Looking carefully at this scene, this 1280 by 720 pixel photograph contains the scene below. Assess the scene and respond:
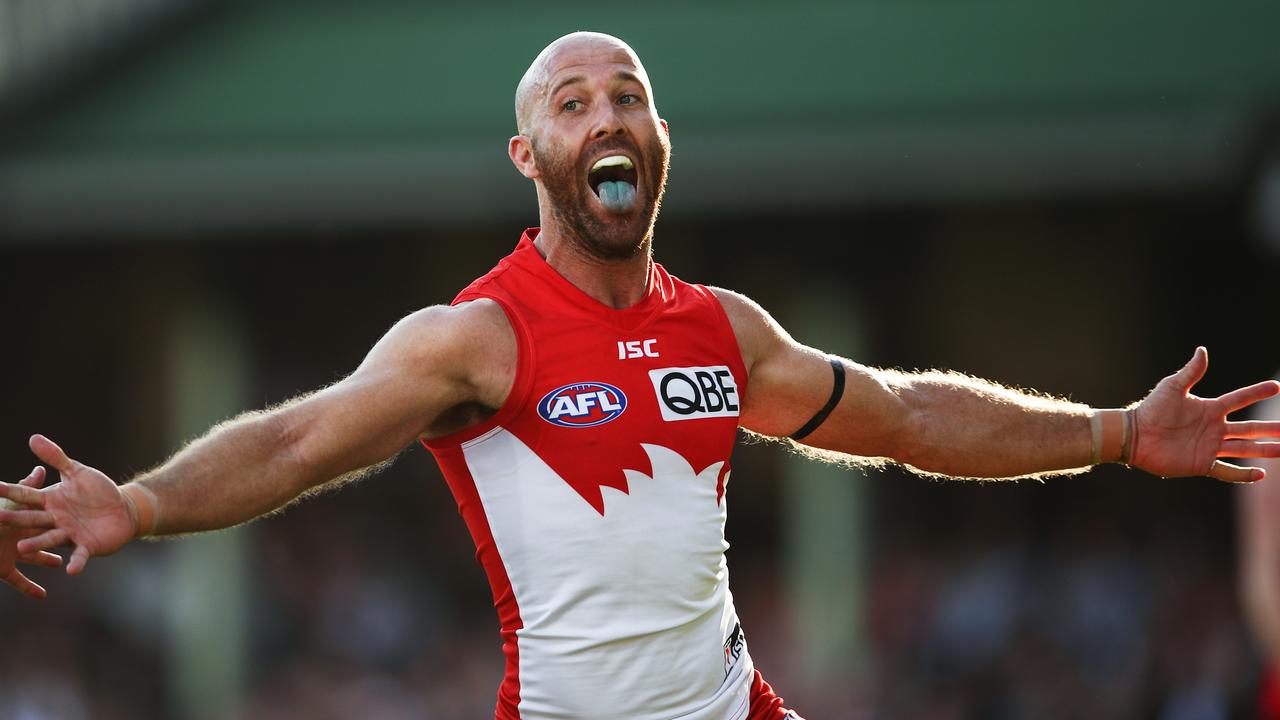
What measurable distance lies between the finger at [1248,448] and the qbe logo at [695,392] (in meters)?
1.71

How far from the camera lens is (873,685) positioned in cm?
1269

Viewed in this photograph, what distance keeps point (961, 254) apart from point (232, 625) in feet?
23.7

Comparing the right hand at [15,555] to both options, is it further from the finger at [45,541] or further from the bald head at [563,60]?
the bald head at [563,60]

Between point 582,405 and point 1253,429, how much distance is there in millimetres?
2279

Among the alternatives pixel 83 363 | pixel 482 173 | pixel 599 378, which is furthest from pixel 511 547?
pixel 83 363

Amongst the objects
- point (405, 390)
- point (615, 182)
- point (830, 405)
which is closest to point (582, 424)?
point (405, 390)

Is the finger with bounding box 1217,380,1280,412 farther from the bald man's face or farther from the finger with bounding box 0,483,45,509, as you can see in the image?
the finger with bounding box 0,483,45,509

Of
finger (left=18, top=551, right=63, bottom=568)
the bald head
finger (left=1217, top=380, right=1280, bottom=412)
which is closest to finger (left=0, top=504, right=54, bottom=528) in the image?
finger (left=18, top=551, right=63, bottom=568)

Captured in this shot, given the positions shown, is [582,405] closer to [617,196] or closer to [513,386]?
[513,386]

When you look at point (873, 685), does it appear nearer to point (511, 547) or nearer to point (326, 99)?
point (326, 99)

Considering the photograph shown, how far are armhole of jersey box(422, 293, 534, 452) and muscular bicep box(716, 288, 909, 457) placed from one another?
0.72m

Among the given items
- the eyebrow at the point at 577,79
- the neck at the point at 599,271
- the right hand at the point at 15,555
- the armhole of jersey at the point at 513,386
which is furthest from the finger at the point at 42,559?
the eyebrow at the point at 577,79

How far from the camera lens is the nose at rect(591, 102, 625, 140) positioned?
187 inches

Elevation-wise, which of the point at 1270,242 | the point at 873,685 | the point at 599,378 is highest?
the point at 1270,242
